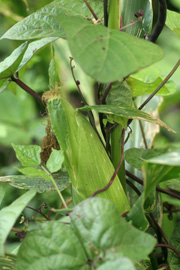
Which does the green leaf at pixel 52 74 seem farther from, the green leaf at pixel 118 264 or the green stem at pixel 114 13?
the green leaf at pixel 118 264

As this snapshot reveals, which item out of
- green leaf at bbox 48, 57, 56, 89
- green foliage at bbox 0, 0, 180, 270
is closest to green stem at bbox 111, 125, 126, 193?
green foliage at bbox 0, 0, 180, 270

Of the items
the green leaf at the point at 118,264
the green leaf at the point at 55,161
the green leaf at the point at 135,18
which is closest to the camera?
the green leaf at the point at 118,264

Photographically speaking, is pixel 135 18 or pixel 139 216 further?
pixel 135 18

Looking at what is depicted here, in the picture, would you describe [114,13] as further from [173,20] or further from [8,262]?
[8,262]

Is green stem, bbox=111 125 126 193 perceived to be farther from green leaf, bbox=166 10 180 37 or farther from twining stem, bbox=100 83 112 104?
green leaf, bbox=166 10 180 37

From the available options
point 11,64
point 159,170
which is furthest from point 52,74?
point 159,170

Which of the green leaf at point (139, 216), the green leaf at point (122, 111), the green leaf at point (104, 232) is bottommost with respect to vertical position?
the green leaf at point (139, 216)

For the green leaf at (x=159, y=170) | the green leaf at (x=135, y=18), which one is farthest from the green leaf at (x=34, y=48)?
the green leaf at (x=159, y=170)
